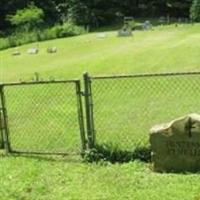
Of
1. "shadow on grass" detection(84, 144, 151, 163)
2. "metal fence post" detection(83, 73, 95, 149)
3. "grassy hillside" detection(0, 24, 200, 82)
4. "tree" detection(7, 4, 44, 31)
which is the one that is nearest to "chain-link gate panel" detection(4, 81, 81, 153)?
"metal fence post" detection(83, 73, 95, 149)

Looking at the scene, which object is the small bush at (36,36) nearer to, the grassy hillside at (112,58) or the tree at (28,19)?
the grassy hillside at (112,58)

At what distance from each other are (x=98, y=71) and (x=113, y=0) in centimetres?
3222

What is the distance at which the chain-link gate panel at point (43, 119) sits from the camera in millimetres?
9648

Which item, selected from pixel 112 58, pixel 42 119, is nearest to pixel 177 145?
pixel 42 119

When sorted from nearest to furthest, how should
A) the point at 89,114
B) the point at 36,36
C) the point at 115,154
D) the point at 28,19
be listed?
the point at 115,154 < the point at 89,114 < the point at 36,36 < the point at 28,19

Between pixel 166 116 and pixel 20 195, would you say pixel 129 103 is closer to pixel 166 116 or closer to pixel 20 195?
pixel 166 116

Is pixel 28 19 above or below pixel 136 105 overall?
below

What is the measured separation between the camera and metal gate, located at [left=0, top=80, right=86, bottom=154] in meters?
9.27

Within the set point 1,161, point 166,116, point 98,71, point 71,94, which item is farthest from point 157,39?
point 1,161

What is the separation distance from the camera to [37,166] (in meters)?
8.60

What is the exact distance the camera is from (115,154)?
28.1 ft

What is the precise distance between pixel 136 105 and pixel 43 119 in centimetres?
241

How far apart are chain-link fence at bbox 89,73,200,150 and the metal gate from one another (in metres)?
0.49

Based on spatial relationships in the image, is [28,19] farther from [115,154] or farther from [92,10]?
[115,154]
